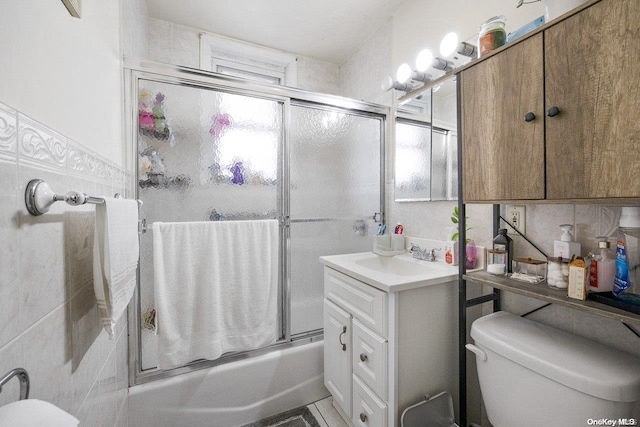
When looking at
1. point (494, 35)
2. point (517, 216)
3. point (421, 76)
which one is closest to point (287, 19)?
point (421, 76)

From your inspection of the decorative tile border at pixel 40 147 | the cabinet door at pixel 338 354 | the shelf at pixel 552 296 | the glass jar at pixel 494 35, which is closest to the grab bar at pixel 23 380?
the decorative tile border at pixel 40 147

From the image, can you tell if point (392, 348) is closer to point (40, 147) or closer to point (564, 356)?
point (564, 356)

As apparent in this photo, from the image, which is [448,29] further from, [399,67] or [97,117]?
[97,117]

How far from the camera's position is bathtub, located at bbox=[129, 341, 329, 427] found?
1.28 metres

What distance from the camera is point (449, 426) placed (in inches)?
43.3

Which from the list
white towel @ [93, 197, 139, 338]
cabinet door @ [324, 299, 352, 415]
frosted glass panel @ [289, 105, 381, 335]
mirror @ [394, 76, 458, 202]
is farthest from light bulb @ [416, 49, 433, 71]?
white towel @ [93, 197, 139, 338]

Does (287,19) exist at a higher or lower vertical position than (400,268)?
higher

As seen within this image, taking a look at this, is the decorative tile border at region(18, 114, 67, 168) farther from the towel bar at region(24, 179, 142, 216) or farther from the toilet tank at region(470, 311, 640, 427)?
the toilet tank at region(470, 311, 640, 427)

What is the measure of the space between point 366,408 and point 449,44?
178cm

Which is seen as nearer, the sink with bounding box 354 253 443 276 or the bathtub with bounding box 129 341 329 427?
the bathtub with bounding box 129 341 329 427

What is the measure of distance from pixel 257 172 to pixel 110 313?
100cm

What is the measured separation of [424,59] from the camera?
1.48m

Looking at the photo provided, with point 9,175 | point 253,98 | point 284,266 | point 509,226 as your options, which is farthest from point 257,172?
point 509,226

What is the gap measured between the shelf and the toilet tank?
0.15 m
